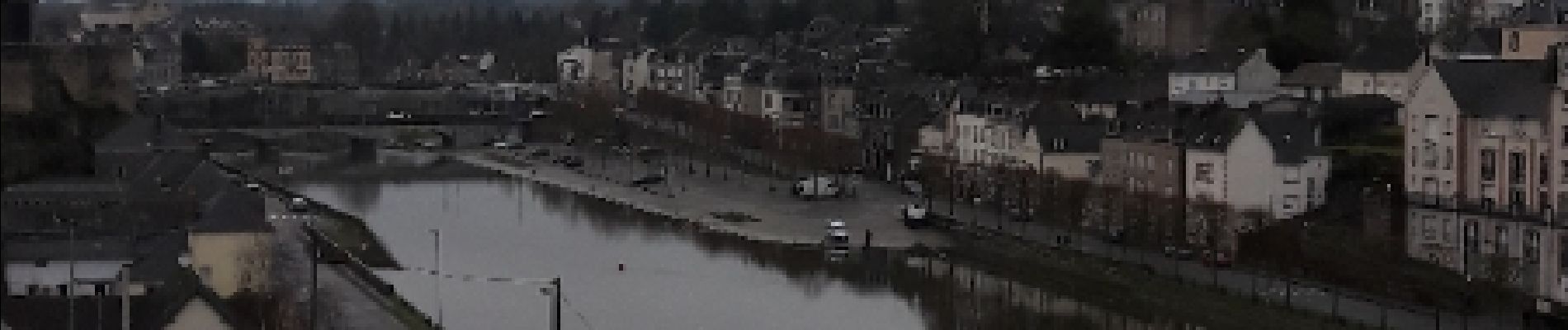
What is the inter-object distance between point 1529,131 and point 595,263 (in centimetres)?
1051

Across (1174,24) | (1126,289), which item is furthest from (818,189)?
(1126,289)

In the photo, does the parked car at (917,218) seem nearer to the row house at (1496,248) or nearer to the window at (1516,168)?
the row house at (1496,248)

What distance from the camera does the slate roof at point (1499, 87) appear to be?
774 inches

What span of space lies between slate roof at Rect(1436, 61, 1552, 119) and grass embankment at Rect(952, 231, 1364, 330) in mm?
2811

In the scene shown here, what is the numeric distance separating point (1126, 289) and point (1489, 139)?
3.52 metres

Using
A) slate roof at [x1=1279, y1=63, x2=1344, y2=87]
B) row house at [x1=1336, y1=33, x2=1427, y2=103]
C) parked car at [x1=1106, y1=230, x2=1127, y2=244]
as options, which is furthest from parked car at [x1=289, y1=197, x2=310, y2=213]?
row house at [x1=1336, y1=33, x2=1427, y2=103]

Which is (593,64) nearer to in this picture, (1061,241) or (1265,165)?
(1061,241)

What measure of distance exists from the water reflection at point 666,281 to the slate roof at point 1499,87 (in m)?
3.81

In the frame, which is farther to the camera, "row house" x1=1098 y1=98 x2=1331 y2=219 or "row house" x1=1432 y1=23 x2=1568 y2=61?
"row house" x1=1432 y1=23 x2=1568 y2=61

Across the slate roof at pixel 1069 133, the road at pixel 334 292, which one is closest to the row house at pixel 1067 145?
the slate roof at pixel 1069 133

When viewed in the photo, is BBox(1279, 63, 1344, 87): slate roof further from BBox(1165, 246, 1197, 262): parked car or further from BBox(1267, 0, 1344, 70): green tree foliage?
BBox(1165, 246, 1197, 262): parked car

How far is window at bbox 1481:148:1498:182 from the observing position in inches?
789

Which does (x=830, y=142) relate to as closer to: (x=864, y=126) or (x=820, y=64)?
(x=864, y=126)

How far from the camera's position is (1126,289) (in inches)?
833
